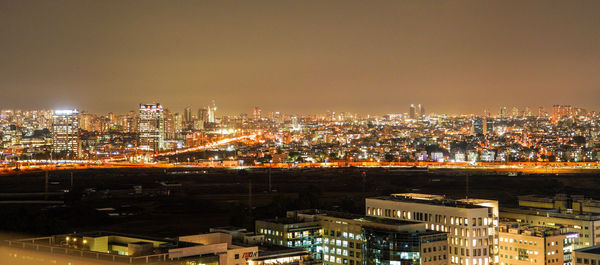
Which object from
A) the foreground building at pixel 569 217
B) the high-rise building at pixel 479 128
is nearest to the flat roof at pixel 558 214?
the foreground building at pixel 569 217

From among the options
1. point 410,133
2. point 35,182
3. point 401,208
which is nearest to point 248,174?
point 35,182

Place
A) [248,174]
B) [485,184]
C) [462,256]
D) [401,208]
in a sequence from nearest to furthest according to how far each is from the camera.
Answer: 1. [462,256]
2. [401,208]
3. [485,184]
4. [248,174]

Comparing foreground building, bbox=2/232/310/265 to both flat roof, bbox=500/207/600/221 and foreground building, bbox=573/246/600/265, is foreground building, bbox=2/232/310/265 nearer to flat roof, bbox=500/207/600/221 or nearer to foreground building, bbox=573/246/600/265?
foreground building, bbox=573/246/600/265

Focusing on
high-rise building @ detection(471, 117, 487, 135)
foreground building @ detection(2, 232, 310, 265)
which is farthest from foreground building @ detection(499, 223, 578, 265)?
high-rise building @ detection(471, 117, 487, 135)

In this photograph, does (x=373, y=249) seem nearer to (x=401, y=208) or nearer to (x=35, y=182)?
(x=401, y=208)

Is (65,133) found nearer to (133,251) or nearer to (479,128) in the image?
(479,128)
